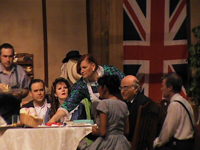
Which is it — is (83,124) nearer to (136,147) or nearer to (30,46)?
(136,147)

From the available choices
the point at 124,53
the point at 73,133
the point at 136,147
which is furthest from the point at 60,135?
the point at 124,53

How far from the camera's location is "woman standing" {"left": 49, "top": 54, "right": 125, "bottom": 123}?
4633 mm

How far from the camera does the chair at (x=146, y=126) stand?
12.6 feet

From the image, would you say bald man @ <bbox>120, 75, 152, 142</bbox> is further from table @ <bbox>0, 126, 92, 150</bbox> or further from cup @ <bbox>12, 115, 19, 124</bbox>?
cup @ <bbox>12, 115, 19, 124</bbox>

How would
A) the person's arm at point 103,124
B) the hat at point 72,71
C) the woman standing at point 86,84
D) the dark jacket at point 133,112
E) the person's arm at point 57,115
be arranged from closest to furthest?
1. the person's arm at point 103,124
2. the dark jacket at point 133,112
3. the person's arm at point 57,115
4. the woman standing at point 86,84
5. the hat at point 72,71

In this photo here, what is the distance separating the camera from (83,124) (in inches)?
156

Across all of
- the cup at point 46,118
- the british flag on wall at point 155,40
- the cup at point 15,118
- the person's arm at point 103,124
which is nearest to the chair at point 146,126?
the person's arm at point 103,124

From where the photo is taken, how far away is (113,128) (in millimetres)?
3781

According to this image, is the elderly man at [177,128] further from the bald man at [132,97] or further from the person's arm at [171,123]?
the bald man at [132,97]

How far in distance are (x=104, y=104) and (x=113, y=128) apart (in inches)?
8.8

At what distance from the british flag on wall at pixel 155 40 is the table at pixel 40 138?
113 inches

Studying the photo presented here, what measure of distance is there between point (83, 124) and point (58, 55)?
2943 mm

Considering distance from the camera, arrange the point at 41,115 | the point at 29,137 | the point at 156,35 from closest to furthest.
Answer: the point at 29,137 < the point at 41,115 < the point at 156,35

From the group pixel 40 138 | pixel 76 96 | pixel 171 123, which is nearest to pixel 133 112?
pixel 171 123
